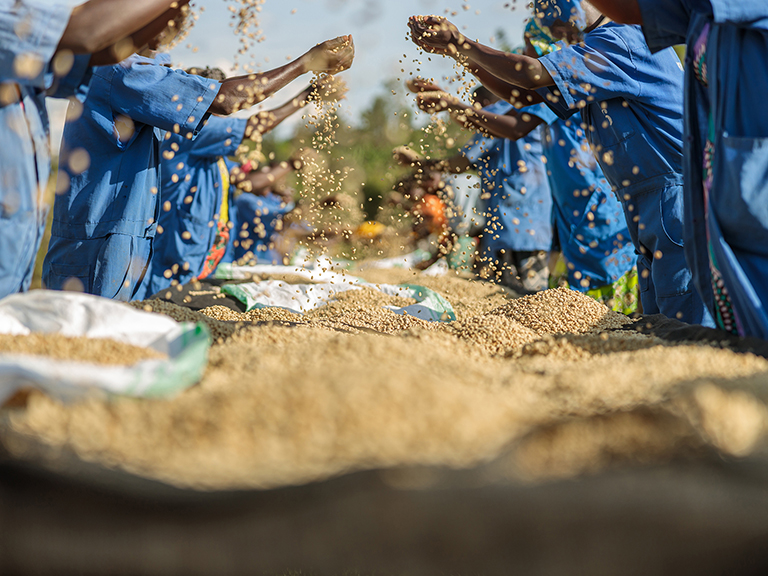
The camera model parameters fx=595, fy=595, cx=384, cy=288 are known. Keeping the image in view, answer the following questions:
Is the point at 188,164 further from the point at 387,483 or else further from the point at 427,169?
the point at 387,483

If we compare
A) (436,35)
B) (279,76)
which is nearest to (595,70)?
(436,35)

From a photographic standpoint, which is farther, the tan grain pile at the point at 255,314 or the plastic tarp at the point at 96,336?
the tan grain pile at the point at 255,314

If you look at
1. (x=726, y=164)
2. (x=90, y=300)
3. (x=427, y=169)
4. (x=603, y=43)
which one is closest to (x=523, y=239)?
(x=427, y=169)

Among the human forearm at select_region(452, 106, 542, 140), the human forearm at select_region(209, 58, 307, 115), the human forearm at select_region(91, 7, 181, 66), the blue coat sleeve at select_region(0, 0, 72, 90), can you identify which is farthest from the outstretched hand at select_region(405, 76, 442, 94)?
the blue coat sleeve at select_region(0, 0, 72, 90)

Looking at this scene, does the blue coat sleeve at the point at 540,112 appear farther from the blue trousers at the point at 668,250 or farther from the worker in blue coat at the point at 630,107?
the blue trousers at the point at 668,250

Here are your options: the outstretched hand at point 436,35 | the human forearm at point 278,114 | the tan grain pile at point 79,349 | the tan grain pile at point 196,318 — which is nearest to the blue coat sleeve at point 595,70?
the outstretched hand at point 436,35

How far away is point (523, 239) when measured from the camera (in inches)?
174

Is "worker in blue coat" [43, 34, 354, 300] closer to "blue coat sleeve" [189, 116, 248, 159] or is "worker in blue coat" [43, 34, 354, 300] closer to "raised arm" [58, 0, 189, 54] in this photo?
"raised arm" [58, 0, 189, 54]

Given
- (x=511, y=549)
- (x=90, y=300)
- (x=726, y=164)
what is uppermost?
(x=726, y=164)

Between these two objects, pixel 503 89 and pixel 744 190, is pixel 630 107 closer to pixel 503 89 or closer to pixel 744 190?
pixel 503 89

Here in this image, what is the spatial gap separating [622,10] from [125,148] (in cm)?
214

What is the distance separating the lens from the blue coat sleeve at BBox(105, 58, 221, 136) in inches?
101

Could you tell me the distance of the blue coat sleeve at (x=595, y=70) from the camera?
2449mm

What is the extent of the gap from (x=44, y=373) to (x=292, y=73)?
80.1 inches
